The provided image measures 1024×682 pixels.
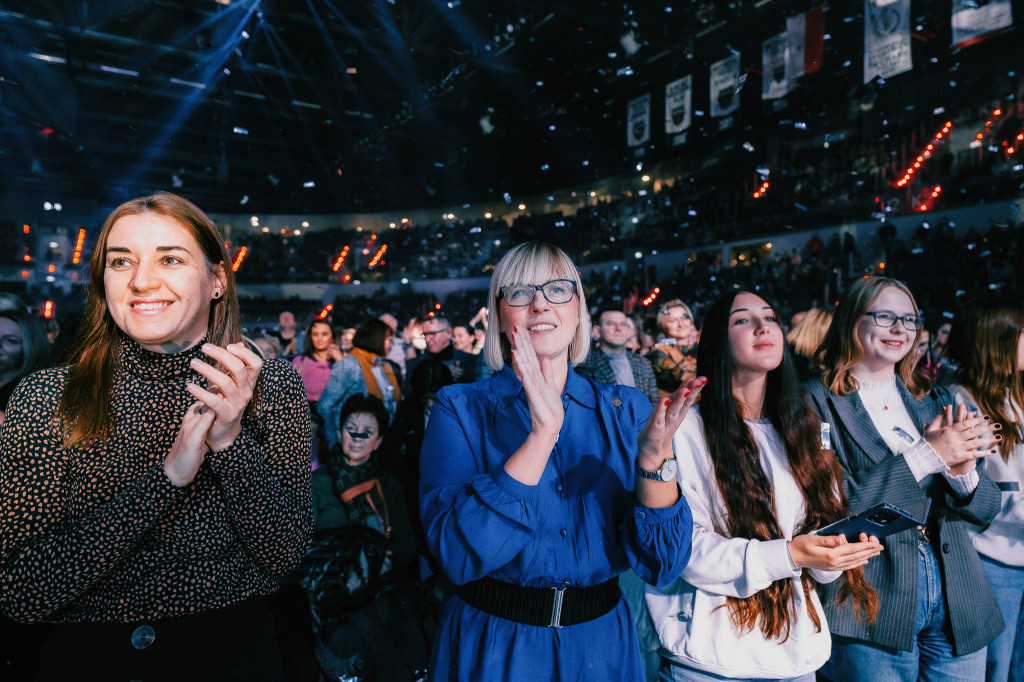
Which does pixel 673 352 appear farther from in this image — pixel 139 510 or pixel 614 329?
pixel 139 510

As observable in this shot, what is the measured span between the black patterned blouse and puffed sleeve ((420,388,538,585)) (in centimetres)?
30

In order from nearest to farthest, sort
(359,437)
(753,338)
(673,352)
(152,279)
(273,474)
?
(152,279)
(273,474)
(753,338)
(359,437)
(673,352)

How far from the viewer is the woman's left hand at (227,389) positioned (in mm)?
1032

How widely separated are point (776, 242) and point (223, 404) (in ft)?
51.5

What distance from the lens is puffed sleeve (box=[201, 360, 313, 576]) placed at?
1.17 m

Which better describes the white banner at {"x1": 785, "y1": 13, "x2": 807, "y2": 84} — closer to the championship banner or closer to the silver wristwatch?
the championship banner

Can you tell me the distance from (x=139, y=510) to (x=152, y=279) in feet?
1.50

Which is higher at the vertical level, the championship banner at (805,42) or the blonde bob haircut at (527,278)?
the championship banner at (805,42)

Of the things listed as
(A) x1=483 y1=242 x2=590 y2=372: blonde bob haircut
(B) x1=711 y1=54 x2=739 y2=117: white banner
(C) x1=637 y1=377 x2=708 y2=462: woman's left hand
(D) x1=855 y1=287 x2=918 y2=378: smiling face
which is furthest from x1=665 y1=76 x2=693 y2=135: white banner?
(C) x1=637 y1=377 x2=708 y2=462: woman's left hand

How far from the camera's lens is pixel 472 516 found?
125cm

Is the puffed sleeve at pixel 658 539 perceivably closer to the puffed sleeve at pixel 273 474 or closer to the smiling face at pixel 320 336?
the puffed sleeve at pixel 273 474

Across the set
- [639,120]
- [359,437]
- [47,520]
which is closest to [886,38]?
[639,120]

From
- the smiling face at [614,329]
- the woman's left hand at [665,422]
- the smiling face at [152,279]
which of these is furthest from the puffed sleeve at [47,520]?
the smiling face at [614,329]

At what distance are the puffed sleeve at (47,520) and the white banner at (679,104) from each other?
12.4m
